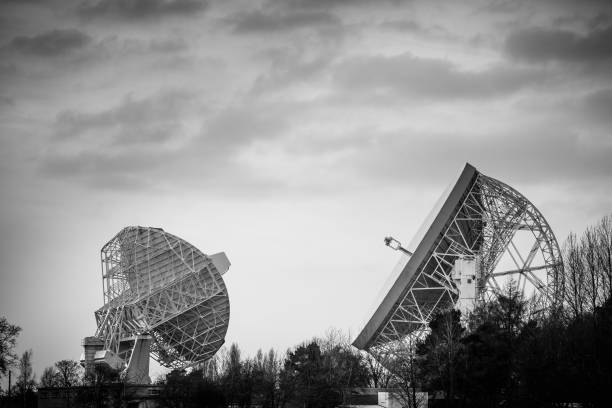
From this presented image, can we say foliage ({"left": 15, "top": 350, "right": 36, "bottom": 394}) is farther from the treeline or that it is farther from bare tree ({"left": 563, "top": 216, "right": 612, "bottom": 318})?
bare tree ({"left": 563, "top": 216, "right": 612, "bottom": 318})

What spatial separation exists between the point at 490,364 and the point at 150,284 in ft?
96.6

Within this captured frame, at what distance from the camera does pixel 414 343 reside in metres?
61.7

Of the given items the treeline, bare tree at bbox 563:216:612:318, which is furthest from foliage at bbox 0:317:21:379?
bare tree at bbox 563:216:612:318

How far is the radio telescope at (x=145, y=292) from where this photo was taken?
227ft

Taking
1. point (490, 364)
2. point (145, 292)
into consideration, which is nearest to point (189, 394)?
point (145, 292)

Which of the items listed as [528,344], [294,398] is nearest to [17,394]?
[294,398]

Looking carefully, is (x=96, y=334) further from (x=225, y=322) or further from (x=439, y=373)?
(x=439, y=373)

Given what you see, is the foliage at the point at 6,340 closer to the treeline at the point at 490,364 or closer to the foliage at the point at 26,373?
the treeline at the point at 490,364

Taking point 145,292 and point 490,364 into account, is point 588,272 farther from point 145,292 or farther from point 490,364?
point 145,292

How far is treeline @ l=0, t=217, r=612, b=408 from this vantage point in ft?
154

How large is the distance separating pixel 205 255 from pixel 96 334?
34.9 ft

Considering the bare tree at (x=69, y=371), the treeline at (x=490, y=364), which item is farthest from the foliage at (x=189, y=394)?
the bare tree at (x=69, y=371)

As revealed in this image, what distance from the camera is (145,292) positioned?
229ft

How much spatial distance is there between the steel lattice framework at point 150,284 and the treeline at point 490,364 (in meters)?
4.51
